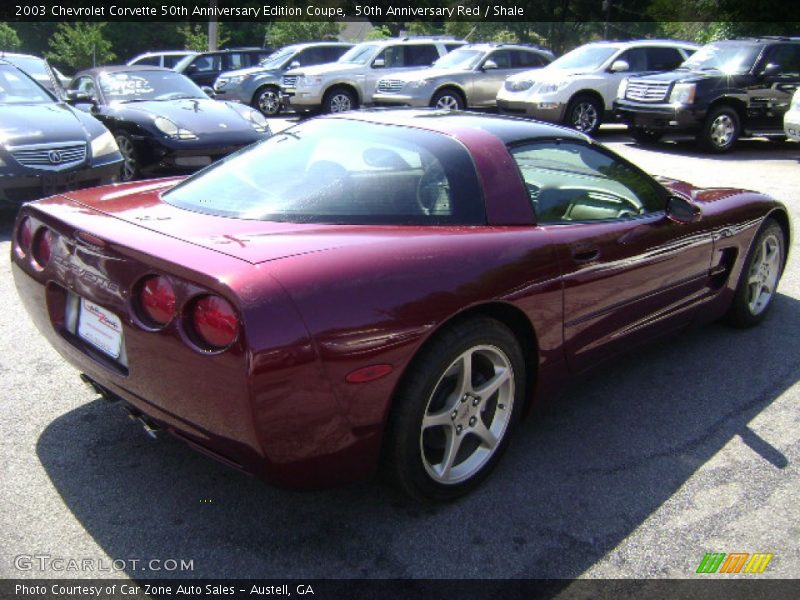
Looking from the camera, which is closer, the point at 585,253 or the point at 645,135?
the point at 585,253

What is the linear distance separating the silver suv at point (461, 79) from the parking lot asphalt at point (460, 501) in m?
11.9

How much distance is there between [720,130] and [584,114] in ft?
8.35

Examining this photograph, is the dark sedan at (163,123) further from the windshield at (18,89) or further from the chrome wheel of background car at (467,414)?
the chrome wheel of background car at (467,414)

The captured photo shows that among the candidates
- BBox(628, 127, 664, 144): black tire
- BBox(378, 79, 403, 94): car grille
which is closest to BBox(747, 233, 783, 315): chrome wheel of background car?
BBox(628, 127, 664, 144): black tire

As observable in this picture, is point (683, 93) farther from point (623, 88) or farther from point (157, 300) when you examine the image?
point (157, 300)

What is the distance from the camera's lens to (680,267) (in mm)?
3738

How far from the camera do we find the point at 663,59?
14016 mm

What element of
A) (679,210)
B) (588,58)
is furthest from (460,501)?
(588,58)

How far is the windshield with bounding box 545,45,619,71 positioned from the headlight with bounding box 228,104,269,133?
22.8 feet

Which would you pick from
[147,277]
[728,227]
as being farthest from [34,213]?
[728,227]

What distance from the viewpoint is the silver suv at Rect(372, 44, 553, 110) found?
14.9 m

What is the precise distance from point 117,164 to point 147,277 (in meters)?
5.12

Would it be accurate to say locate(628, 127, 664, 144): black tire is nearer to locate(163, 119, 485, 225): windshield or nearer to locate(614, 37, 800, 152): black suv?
locate(614, 37, 800, 152): black suv

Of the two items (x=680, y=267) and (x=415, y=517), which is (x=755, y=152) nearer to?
(x=680, y=267)
